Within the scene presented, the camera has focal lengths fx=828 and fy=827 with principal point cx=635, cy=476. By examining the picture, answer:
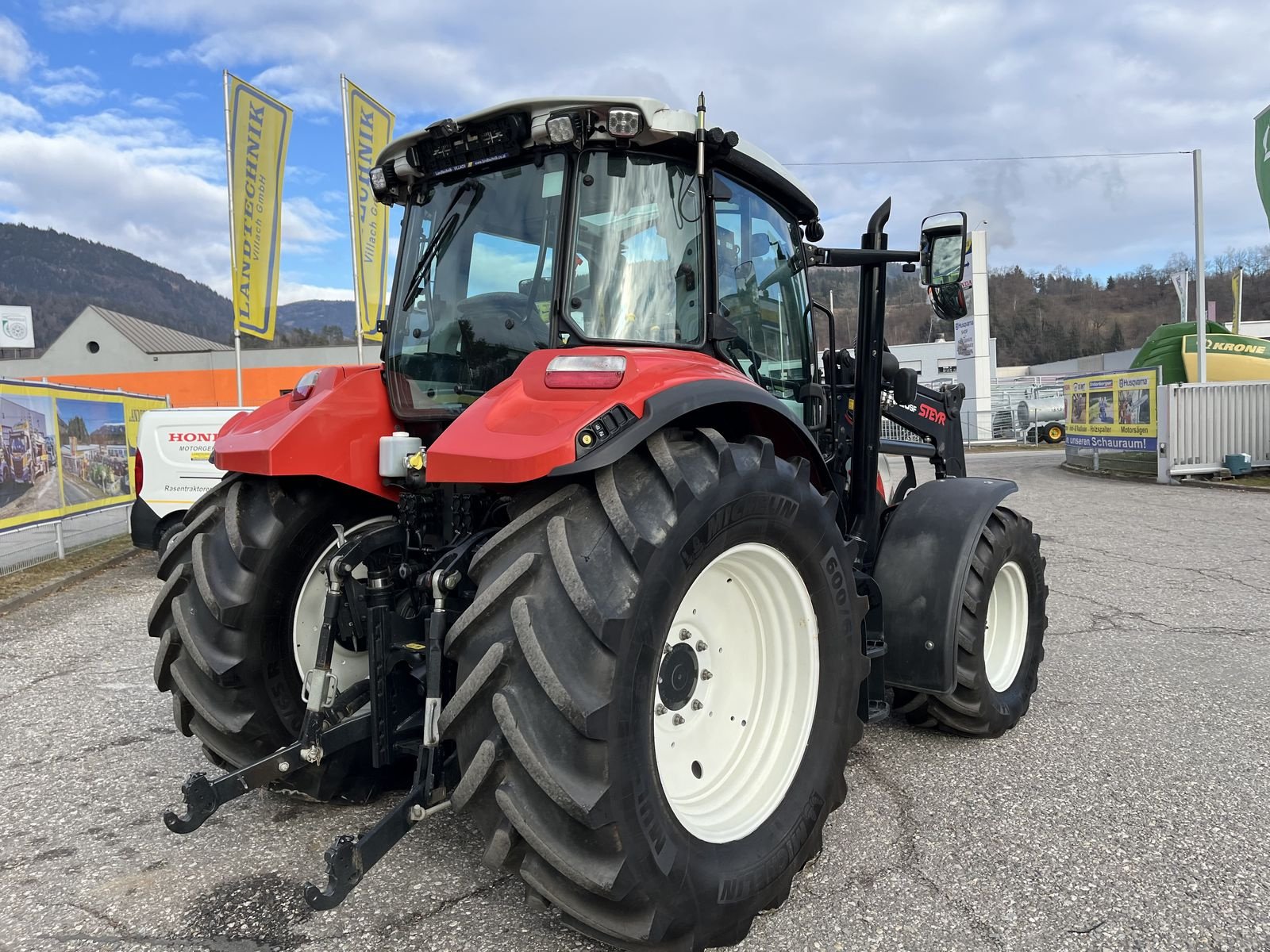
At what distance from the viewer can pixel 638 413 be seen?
6.97 ft

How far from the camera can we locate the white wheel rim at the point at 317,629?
290 cm

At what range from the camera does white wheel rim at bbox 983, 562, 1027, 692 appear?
152 inches

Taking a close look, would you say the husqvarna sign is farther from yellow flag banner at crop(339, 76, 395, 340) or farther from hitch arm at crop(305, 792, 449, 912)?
hitch arm at crop(305, 792, 449, 912)

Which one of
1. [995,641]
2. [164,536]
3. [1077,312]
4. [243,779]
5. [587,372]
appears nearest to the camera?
[587,372]

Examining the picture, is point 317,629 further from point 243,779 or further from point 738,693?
point 738,693

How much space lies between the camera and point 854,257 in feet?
11.5

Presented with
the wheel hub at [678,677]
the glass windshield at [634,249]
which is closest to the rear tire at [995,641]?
the wheel hub at [678,677]

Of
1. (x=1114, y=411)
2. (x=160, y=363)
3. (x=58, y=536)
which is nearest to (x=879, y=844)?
(x=58, y=536)

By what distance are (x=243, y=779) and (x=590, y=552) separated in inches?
48.3

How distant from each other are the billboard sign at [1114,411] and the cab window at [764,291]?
1444 centimetres

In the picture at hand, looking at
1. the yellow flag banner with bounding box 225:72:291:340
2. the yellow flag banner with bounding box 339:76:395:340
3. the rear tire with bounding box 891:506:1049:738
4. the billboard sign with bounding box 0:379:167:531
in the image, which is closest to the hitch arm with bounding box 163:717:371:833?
the rear tire with bounding box 891:506:1049:738

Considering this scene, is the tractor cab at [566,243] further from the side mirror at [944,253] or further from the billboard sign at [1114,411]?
the billboard sign at [1114,411]

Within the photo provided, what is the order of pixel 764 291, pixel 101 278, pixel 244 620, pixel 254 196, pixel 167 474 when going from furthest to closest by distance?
1. pixel 101 278
2. pixel 254 196
3. pixel 167 474
4. pixel 764 291
5. pixel 244 620

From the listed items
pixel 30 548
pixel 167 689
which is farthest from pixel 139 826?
pixel 30 548
